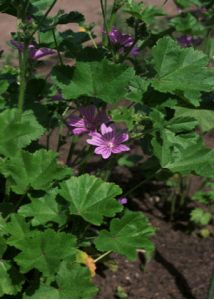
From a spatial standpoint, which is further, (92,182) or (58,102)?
(58,102)

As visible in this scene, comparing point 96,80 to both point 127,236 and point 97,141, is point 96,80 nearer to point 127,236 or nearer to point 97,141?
point 97,141

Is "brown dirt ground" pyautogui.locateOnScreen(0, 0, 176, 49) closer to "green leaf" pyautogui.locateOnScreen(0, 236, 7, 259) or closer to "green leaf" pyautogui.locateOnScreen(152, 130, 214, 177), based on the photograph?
"green leaf" pyautogui.locateOnScreen(152, 130, 214, 177)

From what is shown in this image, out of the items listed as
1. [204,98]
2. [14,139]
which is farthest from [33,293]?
[204,98]

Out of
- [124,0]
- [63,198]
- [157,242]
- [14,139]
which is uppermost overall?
[124,0]

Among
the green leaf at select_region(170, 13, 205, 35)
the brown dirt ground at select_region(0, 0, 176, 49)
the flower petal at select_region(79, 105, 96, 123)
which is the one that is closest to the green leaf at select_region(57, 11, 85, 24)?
the flower petal at select_region(79, 105, 96, 123)

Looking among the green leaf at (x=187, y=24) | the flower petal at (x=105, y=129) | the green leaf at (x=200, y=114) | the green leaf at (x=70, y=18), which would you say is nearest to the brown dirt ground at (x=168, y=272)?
the green leaf at (x=187, y=24)

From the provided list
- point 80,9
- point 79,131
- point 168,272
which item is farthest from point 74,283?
point 80,9

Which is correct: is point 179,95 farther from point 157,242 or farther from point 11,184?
point 157,242
